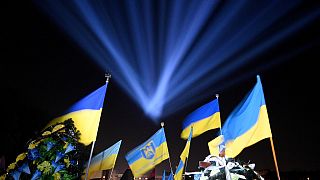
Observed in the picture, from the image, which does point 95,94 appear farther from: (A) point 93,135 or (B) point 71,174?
(B) point 71,174

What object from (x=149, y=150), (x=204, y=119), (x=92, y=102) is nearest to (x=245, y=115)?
(x=204, y=119)

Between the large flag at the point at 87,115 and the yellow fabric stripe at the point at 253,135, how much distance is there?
4937 mm

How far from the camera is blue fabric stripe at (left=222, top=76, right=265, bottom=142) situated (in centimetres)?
1088

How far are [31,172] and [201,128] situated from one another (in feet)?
32.9

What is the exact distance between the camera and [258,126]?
10.5 meters

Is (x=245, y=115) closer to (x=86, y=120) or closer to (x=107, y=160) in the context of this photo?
(x=86, y=120)

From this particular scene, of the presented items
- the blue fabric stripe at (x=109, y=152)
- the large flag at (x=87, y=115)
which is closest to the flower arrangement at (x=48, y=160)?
the large flag at (x=87, y=115)

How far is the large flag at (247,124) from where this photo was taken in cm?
1048

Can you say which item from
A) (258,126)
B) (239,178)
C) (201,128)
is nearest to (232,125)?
(258,126)

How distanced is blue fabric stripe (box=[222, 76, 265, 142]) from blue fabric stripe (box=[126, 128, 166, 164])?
578 cm

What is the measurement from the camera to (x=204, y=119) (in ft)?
52.0

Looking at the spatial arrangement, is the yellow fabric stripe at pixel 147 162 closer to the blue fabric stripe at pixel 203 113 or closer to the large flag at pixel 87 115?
the blue fabric stripe at pixel 203 113

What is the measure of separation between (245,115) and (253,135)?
95 centimetres

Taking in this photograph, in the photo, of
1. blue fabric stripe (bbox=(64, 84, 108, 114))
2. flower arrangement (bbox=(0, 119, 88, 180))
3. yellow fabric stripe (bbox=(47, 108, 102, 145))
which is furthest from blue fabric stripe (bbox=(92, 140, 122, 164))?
flower arrangement (bbox=(0, 119, 88, 180))
